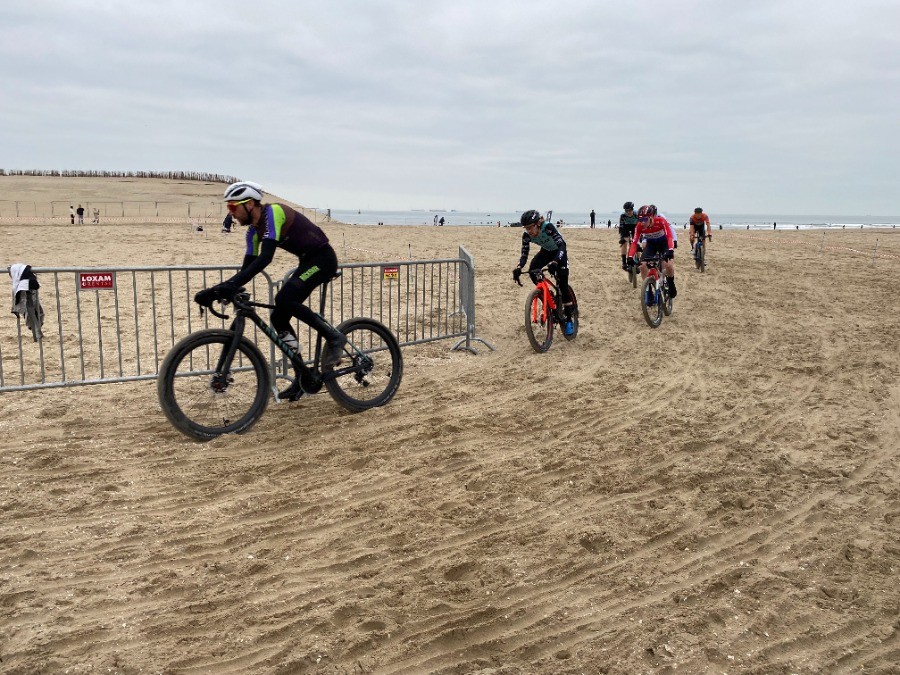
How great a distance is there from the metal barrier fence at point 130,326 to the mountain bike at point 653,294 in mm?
3046

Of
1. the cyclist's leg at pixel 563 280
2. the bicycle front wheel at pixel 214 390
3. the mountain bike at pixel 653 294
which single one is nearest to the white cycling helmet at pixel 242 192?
the bicycle front wheel at pixel 214 390

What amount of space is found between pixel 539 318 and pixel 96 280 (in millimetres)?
5624

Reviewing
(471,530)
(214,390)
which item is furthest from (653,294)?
(471,530)

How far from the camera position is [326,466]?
5195mm

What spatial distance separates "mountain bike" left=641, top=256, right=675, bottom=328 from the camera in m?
11.0

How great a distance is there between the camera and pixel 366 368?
257 inches

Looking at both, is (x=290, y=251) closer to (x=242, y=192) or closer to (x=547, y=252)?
(x=242, y=192)

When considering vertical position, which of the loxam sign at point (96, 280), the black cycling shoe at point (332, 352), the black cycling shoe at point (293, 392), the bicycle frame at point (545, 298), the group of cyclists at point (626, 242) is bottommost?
the black cycling shoe at point (293, 392)

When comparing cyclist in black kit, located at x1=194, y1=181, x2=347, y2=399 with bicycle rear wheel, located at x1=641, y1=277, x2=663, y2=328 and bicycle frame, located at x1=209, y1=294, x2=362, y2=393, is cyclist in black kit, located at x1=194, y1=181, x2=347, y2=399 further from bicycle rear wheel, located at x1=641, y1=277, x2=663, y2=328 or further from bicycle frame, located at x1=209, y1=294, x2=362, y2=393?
bicycle rear wheel, located at x1=641, y1=277, x2=663, y2=328

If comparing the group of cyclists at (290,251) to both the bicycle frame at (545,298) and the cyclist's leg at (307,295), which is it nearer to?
the cyclist's leg at (307,295)

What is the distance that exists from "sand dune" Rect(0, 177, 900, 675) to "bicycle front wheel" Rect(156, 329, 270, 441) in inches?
7.1

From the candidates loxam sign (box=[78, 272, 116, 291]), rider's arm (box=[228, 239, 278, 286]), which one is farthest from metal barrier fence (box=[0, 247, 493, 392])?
rider's arm (box=[228, 239, 278, 286])

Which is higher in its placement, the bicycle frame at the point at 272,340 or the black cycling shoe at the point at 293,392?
the bicycle frame at the point at 272,340

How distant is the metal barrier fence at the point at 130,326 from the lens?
6.86 m
